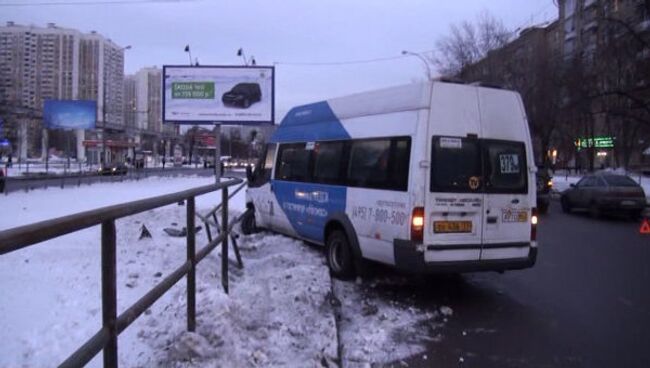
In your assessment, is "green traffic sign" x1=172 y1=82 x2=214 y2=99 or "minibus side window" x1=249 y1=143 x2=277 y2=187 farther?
"green traffic sign" x1=172 y1=82 x2=214 y2=99

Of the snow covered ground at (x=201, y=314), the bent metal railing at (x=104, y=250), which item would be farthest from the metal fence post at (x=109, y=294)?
the snow covered ground at (x=201, y=314)

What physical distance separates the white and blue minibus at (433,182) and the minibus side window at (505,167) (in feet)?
0.04

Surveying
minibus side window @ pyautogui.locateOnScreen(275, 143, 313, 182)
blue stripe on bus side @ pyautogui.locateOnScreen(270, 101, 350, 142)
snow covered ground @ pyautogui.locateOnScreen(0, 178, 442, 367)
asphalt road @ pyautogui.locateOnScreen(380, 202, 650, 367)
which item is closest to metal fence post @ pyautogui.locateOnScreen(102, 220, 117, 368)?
snow covered ground @ pyautogui.locateOnScreen(0, 178, 442, 367)

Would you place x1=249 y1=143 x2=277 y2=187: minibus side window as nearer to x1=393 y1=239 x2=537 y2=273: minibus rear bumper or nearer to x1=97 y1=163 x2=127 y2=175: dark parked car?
x1=393 y1=239 x2=537 y2=273: minibus rear bumper

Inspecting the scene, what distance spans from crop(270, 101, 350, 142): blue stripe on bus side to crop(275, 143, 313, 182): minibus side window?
0.15m

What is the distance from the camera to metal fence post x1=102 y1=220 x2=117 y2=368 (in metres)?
3.03

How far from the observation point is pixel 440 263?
278 inches

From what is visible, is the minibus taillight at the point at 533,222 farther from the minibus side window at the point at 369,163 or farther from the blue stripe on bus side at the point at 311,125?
the blue stripe on bus side at the point at 311,125

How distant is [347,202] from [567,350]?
361 centimetres

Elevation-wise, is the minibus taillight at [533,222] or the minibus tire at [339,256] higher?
the minibus taillight at [533,222]

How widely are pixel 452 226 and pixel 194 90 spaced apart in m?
19.2

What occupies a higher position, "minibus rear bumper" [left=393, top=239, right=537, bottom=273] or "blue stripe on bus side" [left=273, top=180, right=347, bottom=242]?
"blue stripe on bus side" [left=273, top=180, right=347, bottom=242]

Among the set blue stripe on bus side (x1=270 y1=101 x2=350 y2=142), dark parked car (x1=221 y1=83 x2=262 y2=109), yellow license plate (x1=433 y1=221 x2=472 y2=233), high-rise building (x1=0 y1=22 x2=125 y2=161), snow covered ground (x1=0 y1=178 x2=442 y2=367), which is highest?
high-rise building (x1=0 y1=22 x2=125 y2=161)

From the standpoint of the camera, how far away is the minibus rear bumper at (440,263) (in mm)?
6949
